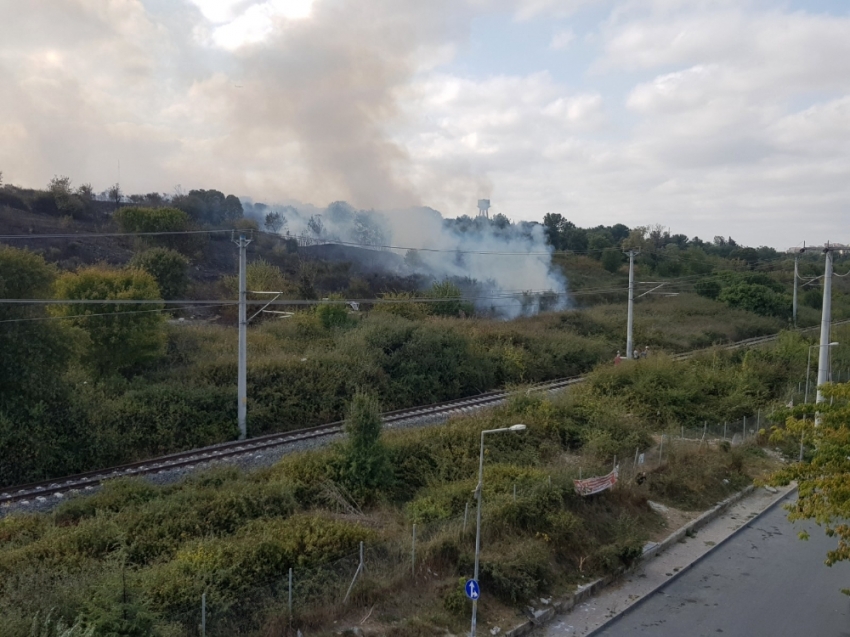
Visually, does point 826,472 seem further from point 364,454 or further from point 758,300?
point 758,300

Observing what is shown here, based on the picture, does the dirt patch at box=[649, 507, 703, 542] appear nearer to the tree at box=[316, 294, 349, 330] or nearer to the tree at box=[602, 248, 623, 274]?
the tree at box=[316, 294, 349, 330]

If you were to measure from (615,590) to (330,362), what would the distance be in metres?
17.2

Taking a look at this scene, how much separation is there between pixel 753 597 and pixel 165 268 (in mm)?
38164

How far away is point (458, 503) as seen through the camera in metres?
16.4

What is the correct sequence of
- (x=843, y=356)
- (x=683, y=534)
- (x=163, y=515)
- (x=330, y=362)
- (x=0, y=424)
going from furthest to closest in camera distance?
(x=843, y=356) < (x=330, y=362) < (x=0, y=424) < (x=683, y=534) < (x=163, y=515)

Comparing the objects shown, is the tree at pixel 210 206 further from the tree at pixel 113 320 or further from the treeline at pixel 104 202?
the tree at pixel 113 320

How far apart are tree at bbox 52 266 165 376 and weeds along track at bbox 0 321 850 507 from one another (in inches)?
283

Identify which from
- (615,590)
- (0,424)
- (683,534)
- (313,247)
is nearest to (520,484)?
(615,590)

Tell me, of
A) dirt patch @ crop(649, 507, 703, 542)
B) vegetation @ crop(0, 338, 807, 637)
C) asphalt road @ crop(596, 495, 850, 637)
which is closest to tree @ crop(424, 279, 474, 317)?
vegetation @ crop(0, 338, 807, 637)

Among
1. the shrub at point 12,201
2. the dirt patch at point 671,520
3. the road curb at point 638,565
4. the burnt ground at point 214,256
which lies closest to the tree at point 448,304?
the burnt ground at point 214,256

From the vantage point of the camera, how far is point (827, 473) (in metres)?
12.3

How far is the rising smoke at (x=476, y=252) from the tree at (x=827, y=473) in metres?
40.4

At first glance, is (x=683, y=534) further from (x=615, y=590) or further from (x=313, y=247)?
(x=313, y=247)

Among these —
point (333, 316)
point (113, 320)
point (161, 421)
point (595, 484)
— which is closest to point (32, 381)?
point (161, 421)
